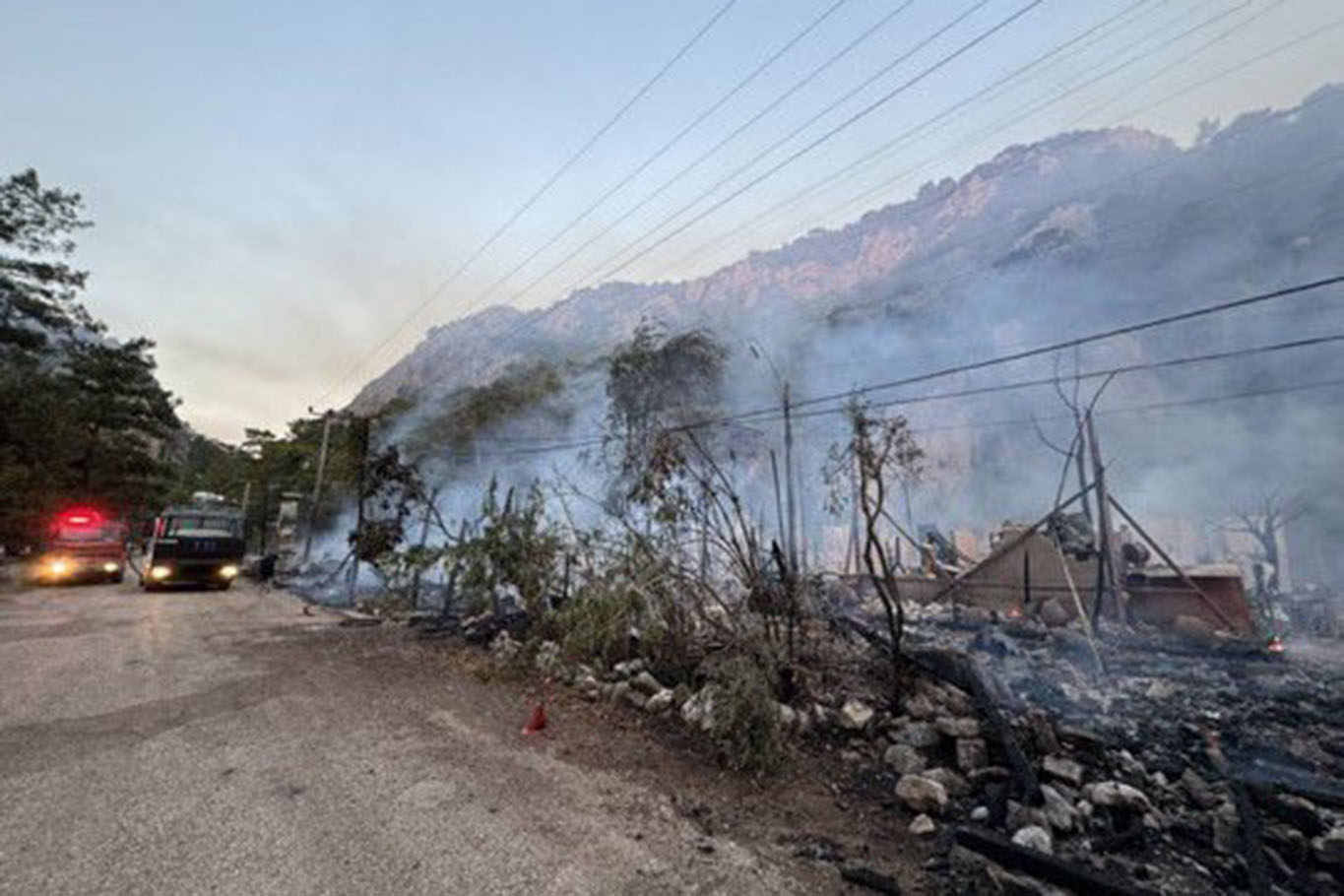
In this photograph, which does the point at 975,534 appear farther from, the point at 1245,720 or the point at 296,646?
the point at 296,646

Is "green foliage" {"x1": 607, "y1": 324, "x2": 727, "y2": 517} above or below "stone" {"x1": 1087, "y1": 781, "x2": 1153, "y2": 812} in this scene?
above

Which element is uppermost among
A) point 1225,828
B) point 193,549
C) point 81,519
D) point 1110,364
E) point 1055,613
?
point 1110,364

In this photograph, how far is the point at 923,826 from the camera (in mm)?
3893

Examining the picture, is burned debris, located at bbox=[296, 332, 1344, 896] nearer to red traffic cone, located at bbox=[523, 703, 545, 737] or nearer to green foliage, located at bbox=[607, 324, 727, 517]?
red traffic cone, located at bbox=[523, 703, 545, 737]

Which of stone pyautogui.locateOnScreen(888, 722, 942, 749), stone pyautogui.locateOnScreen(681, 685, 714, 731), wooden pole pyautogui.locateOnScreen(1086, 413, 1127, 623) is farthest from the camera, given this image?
wooden pole pyautogui.locateOnScreen(1086, 413, 1127, 623)

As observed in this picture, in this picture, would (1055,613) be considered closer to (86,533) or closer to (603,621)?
(603,621)

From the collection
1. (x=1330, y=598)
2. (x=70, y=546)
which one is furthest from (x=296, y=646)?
(x=1330, y=598)

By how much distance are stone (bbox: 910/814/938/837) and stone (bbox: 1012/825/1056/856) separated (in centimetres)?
49

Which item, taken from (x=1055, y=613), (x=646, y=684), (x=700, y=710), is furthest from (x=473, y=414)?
(x=700, y=710)

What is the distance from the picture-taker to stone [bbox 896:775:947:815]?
4.10 meters

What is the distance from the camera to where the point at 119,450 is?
28797 mm

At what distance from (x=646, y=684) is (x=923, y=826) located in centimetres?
327

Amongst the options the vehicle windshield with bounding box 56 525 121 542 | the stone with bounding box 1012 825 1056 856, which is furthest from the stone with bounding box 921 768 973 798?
the vehicle windshield with bounding box 56 525 121 542

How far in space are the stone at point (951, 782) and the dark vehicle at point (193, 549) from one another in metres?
20.8
